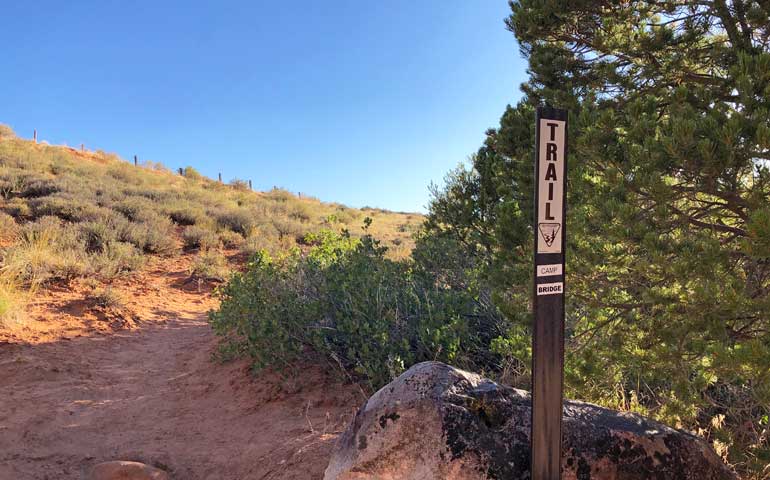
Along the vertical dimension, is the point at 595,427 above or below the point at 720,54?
below

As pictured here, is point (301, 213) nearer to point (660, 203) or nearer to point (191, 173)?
point (191, 173)

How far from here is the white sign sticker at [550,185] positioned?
212cm

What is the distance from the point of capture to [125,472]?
3773 mm

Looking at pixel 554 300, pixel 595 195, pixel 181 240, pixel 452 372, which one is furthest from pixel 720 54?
pixel 181 240

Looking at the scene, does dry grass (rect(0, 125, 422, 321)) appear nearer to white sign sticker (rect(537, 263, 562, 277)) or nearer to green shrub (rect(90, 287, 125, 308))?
green shrub (rect(90, 287, 125, 308))

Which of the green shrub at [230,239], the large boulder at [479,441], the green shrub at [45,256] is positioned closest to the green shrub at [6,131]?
the green shrub at [230,239]

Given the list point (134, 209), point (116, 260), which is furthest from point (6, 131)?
point (116, 260)

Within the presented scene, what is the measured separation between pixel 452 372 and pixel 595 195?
4.59ft

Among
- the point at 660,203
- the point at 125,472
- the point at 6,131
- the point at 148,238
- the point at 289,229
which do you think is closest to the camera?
the point at 660,203

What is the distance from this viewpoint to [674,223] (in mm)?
2824

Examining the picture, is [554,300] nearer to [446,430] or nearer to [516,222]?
[446,430]

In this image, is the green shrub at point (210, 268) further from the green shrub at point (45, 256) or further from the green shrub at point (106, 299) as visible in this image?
the green shrub at point (106, 299)

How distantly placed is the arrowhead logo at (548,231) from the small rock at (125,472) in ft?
11.2

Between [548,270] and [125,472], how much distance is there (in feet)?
11.5
